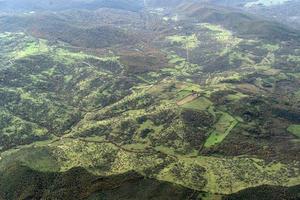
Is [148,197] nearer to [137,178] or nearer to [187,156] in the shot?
[137,178]

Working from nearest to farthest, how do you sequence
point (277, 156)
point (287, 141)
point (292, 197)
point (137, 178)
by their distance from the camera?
point (292, 197), point (137, 178), point (277, 156), point (287, 141)

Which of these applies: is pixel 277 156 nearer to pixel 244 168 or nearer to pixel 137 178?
pixel 244 168

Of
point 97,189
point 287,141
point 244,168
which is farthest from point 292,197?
point 97,189

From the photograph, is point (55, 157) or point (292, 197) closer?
point (292, 197)

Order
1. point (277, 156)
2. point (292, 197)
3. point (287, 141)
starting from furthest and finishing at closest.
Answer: point (287, 141)
point (277, 156)
point (292, 197)

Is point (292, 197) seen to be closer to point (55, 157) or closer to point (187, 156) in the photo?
point (187, 156)

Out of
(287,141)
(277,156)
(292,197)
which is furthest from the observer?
(287,141)

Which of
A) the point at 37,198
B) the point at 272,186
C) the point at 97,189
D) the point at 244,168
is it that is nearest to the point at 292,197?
the point at 272,186

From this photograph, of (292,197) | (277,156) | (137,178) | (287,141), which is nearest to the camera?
(292,197)

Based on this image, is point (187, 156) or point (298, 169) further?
point (187, 156)
